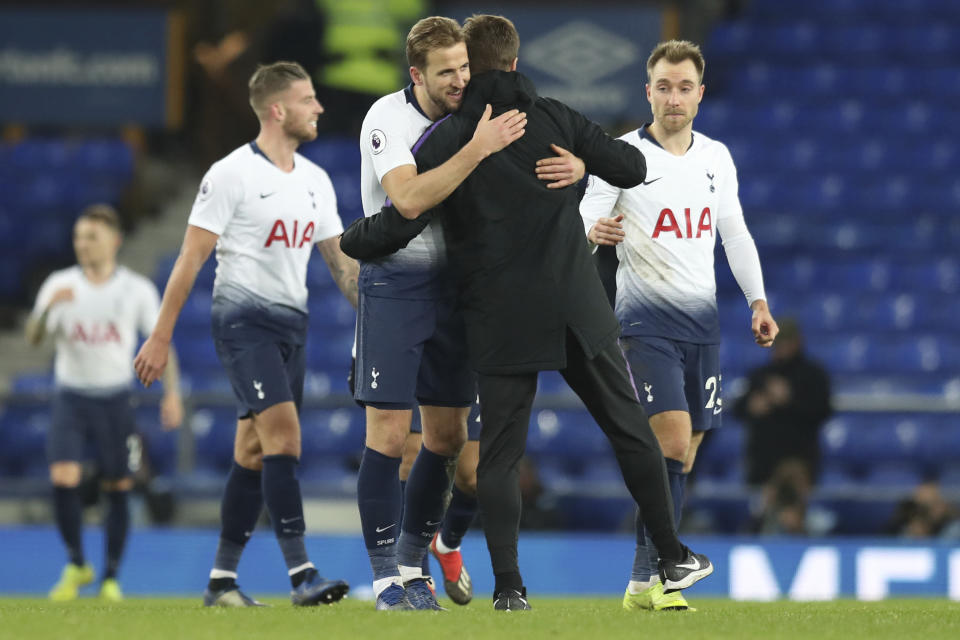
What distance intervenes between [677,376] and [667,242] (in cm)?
55

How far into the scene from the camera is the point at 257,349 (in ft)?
21.8

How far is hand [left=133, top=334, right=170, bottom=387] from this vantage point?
20.5 ft

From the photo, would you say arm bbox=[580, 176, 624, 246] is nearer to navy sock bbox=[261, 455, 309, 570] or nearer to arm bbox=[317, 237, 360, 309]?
arm bbox=[317, 237, 360, 309]

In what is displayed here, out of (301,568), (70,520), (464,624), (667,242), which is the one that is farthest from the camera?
(70,520)

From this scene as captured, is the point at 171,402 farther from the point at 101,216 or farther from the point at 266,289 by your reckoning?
the point at 266,289

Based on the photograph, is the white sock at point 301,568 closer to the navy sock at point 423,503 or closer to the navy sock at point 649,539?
the navy sock at point 423,503

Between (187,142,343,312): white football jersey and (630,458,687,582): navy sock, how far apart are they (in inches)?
69.6

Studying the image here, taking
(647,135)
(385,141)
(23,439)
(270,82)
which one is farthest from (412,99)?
(23,439)

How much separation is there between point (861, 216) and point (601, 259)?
8617 millimetres

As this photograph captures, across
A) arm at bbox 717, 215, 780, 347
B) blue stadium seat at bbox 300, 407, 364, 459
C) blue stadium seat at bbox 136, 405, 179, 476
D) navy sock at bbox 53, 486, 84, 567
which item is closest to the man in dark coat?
arm at bbox 717, 215, 780, 347

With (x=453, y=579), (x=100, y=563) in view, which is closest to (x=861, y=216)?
(x=100, y=563)

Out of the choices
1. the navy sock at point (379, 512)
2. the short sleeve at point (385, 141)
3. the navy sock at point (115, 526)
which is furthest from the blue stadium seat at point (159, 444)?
the short sleeve at point (385, 141)

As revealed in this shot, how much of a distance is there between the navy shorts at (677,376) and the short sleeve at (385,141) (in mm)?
1350

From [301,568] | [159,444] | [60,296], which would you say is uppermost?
[60,296]
